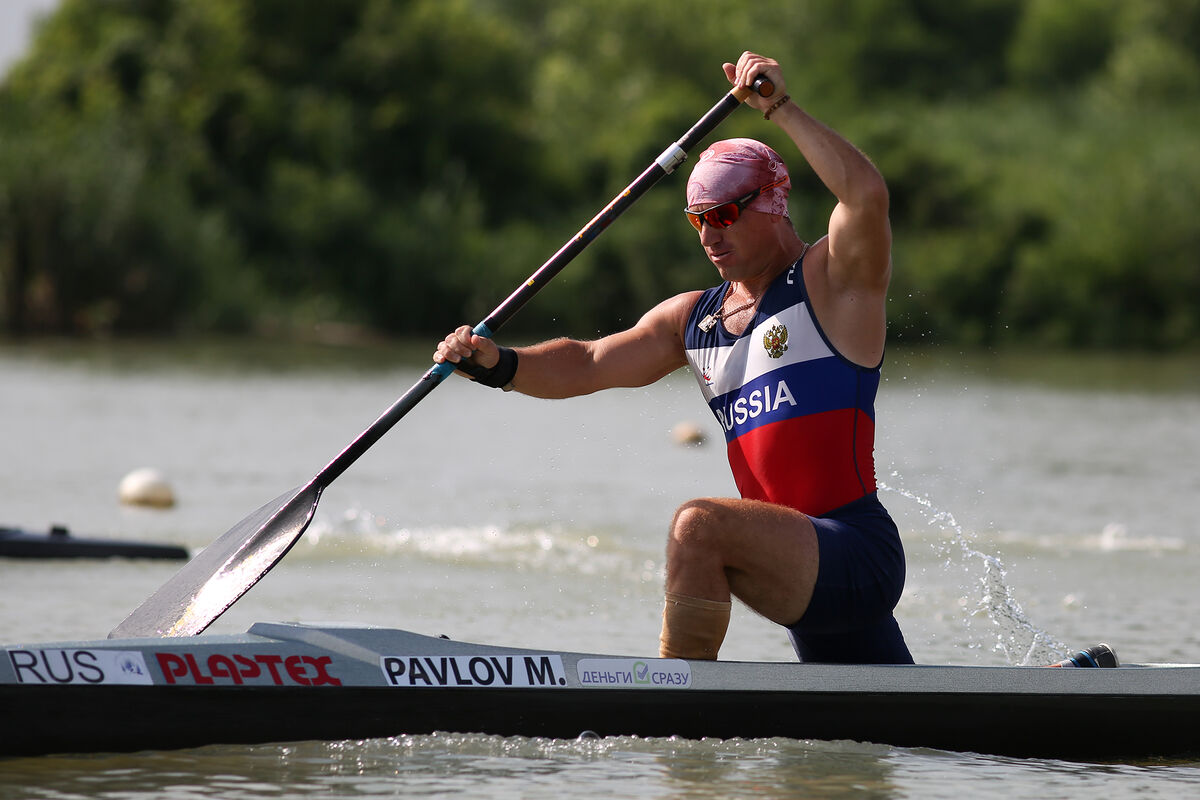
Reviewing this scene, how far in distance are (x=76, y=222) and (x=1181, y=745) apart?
27595mm

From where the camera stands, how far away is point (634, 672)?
512 cm

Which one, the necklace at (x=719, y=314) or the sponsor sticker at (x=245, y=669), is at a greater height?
the necklace at (x=719, y=314)

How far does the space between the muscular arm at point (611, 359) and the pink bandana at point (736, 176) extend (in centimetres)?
45

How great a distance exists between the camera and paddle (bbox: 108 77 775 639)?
221 inches

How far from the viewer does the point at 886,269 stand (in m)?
5.05

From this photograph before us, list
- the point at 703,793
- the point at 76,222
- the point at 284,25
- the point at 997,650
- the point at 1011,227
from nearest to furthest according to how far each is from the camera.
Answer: the point at 703,793 → the point at 997,650 → the point at 76,222 → the point at 1011,227 → the point at 284,25

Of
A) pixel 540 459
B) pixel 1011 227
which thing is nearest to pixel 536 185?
pixel 1011 227

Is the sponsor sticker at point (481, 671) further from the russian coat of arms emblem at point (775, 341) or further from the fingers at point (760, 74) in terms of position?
the fingers at point (760, 74)

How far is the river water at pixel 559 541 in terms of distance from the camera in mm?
5117

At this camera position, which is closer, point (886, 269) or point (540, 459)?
point (886, 269)

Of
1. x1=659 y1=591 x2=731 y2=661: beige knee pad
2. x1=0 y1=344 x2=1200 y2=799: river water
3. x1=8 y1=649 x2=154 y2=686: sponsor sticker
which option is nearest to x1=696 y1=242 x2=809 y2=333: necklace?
x1=659 y1=591 x2=731 y2=661: beige knee pad

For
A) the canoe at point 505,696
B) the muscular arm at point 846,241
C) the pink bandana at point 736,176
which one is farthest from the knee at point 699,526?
the pink bandana at point 736,176

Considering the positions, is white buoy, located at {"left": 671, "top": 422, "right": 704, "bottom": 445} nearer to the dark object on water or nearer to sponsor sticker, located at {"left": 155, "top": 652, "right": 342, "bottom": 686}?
the dark object on water

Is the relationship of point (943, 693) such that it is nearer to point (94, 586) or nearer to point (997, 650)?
point (997, 650)
